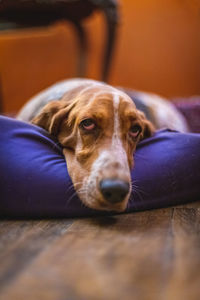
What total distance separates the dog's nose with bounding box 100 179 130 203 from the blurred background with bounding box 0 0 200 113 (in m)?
3.19

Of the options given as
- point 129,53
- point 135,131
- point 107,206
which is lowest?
point 129,53

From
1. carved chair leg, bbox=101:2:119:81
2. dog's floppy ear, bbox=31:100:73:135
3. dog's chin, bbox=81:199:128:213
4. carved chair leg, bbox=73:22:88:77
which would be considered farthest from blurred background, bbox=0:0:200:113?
dog's chin, bbox=81:199:128:213

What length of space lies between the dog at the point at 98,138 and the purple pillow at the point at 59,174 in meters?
0.05

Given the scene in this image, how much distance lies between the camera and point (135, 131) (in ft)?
5.70

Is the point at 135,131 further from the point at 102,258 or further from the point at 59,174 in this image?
the point at 102,258

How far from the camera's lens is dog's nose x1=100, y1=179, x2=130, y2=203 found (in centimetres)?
134

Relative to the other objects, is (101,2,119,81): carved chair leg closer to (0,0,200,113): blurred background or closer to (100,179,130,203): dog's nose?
(0,0,200,113): blurred background

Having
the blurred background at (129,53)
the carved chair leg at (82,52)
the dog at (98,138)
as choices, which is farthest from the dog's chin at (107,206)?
the blurred background at (129,53)

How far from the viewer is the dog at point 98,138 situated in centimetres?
138

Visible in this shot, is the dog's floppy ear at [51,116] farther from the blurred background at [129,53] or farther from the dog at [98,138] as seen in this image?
the blurred background at [129,53]

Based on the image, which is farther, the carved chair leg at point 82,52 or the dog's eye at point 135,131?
the carved chair leg at point 82,52

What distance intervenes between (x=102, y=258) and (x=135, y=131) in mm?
806

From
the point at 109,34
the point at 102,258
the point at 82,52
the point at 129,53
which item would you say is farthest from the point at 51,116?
the point at 129,53

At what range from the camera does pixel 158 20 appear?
4.41 m
